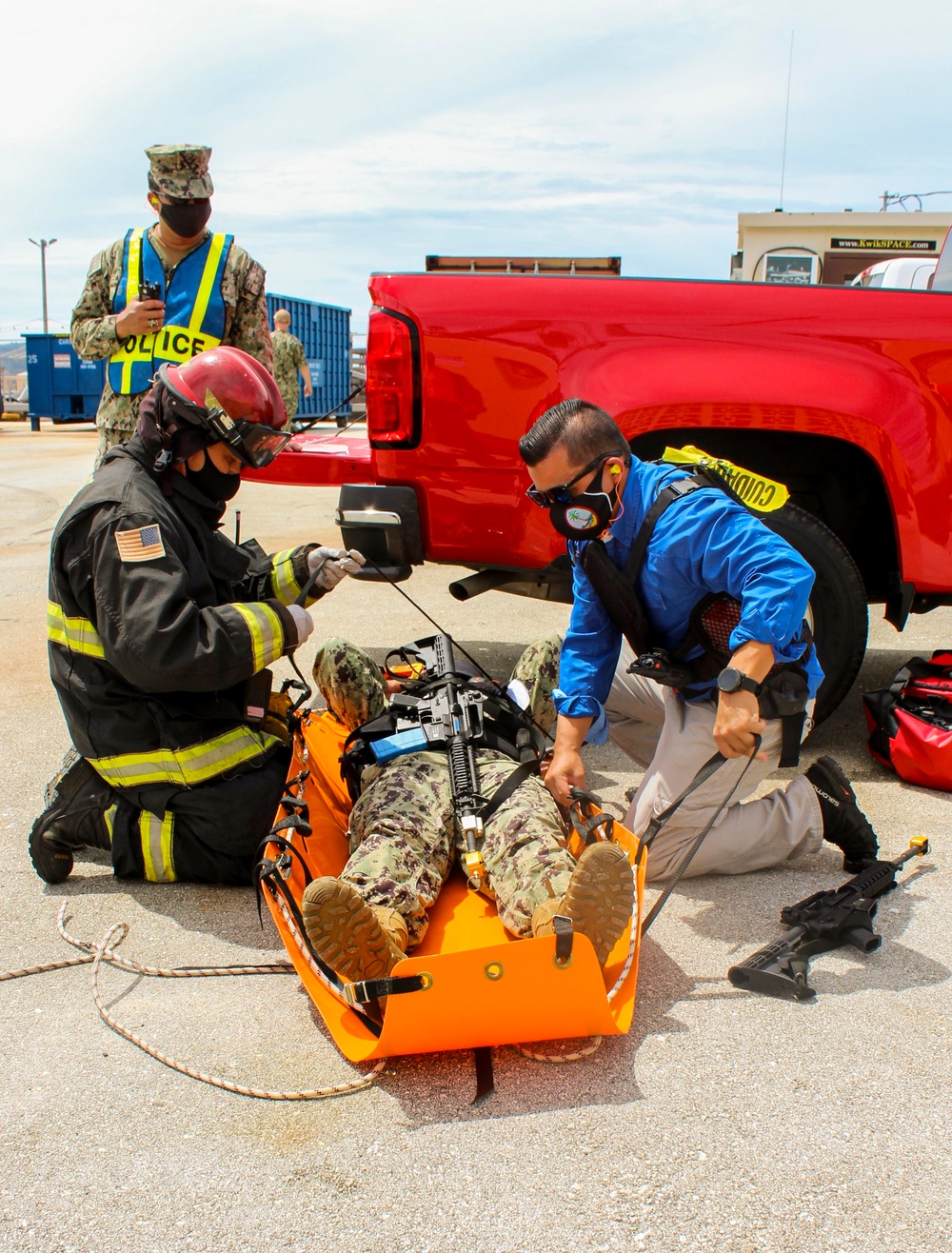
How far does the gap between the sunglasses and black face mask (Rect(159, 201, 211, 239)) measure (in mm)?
2178

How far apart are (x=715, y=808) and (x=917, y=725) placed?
1.10m

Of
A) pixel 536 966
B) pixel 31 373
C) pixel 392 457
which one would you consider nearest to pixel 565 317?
pixel 392 457

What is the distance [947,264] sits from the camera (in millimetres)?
5293

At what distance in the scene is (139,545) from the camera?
2855 millimetres

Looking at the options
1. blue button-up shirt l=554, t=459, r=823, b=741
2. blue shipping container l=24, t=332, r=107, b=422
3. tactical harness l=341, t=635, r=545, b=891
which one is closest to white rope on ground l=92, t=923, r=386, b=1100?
tactical harness l=341, t=635, r=545, b=891

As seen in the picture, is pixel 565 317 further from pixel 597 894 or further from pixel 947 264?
pixel 947 264

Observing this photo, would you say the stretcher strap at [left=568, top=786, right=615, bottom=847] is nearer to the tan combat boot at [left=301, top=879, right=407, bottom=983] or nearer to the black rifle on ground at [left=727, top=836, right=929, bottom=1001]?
the black rifle on ground at [left=727, top=836, right=929, bottom=1001]

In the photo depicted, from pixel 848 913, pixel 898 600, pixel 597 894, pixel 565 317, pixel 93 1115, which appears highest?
pixel 565 317

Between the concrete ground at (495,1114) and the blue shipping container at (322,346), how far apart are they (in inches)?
862

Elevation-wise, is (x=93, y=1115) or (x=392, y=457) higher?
(x=392, y=457)

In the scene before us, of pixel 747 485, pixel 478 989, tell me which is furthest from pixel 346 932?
pixel 747 485

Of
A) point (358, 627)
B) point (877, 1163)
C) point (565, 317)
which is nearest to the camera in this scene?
point (877, 1163)

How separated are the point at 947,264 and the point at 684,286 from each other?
2.26 m

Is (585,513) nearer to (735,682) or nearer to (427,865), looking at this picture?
(735,682)
